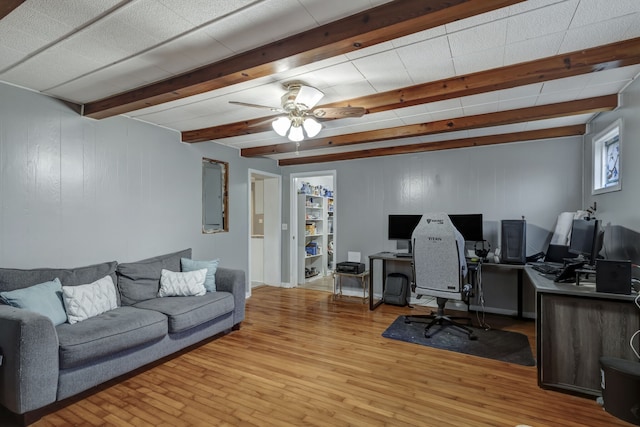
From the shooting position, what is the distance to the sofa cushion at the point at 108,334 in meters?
2.16

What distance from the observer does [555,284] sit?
8.26 ft

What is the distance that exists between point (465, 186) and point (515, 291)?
1528 mm

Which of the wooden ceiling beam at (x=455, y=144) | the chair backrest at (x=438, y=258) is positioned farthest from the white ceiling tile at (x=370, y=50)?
A: the wooden ceiling beam at (x=455, y=144)

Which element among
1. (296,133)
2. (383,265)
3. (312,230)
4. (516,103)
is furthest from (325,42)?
(312,230)

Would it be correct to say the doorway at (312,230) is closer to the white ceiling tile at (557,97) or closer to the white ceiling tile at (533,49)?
the white ceiling tile at (557,97)

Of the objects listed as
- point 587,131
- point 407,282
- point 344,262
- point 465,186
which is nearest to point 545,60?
point 587,131

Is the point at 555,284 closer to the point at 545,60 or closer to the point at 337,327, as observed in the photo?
the point at 545,60

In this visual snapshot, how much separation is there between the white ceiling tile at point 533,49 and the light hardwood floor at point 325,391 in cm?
236

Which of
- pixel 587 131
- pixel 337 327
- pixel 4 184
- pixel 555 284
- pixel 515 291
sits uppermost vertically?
pixel 587 131

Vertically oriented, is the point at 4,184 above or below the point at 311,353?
above

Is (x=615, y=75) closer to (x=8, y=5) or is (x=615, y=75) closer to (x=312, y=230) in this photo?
(x=8, y=5)

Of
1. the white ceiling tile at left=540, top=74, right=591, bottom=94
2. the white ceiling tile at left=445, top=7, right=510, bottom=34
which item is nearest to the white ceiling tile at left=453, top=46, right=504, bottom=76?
the white ceiling tile at left=445, top=7, right=510, bottom=34

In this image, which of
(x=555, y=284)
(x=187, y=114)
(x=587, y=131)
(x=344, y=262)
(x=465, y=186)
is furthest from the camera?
(x=344, y=262)

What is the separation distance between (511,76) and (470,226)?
2.38 meters
